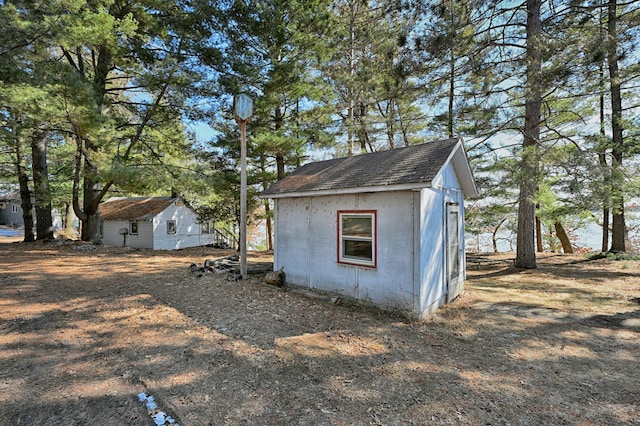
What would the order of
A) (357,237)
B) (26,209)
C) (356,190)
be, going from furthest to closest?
(26,209) → (357,237) → (356,190)

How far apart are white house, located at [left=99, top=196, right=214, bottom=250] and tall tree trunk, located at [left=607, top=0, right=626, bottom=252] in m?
19.0

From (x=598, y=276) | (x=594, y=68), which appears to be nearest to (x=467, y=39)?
(x=594, y=68)

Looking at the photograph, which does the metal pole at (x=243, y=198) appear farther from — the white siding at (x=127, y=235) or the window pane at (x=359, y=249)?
the white siding at (x=127, y=235)

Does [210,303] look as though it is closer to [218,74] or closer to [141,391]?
[141,391]

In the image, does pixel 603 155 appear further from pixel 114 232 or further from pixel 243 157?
pixel 114 232

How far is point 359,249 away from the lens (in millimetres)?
6137

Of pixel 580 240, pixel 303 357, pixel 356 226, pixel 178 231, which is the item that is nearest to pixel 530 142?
pixel 356 226

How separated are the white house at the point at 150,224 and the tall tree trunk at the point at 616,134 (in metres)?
19.0

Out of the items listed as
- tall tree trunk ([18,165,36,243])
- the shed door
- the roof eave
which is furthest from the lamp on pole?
tall tree trunk ([18,165,36,243])

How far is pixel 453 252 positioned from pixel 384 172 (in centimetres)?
264

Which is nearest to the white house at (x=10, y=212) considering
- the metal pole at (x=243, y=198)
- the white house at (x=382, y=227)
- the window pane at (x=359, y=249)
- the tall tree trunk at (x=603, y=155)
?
the metal pole at (x=243, y=198)

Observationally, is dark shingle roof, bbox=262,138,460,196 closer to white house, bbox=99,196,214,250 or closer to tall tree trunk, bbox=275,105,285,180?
tall tree trunk, bbox=275,105,285,180

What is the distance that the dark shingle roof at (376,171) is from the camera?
5.46 metres

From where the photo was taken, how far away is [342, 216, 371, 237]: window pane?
600 centimetres
